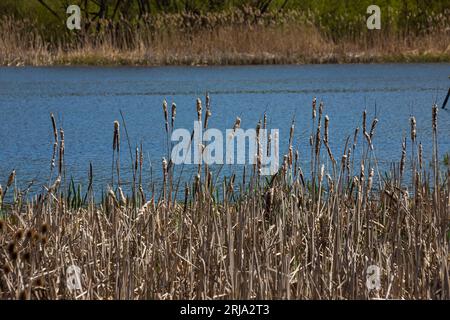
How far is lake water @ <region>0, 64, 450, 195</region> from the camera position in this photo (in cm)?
841

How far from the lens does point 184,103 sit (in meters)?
12.0

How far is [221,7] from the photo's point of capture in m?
25.7

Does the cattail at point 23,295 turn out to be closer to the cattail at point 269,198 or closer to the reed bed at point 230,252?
the reed bed at point 230,252

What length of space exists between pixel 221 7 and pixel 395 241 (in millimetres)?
21897

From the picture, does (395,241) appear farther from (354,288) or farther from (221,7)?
(221,7)
